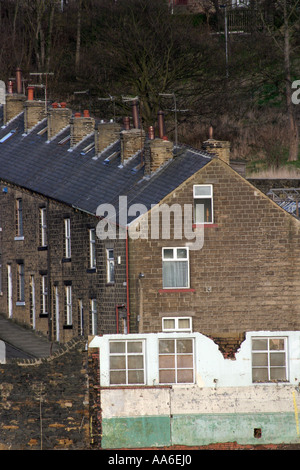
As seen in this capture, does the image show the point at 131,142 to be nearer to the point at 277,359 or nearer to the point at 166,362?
the point at 166,362

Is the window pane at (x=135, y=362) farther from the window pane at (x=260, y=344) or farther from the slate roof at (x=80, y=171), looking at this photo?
the slate roof at (x=80, y=171)

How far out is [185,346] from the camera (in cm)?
3700

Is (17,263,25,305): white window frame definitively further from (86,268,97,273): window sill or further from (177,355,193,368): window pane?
(177,355,193,368): window pane

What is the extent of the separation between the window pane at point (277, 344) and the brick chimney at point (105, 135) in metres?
21.0

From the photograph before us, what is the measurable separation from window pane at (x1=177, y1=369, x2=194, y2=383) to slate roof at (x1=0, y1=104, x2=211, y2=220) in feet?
44.3

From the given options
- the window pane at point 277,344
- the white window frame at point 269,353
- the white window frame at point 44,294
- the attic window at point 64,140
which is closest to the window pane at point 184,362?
the white window frame at point 269,353

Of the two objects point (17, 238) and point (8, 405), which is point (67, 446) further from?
point (17, 238)

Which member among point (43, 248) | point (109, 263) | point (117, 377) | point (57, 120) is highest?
point (57, 120)

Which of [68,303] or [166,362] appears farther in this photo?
[68,303]

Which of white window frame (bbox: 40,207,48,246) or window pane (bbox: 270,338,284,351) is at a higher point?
white window frame (bbox: 40,207,48,246)

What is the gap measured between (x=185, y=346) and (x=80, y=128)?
2352 centimetres

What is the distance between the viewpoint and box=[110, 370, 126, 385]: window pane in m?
37.0

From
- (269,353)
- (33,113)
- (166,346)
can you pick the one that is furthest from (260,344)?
(33,113)

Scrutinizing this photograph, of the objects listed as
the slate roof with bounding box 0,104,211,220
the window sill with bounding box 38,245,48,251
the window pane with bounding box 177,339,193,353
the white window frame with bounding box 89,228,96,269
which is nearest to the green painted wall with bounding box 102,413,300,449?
the window pane with bounding box 177,339,193,353
